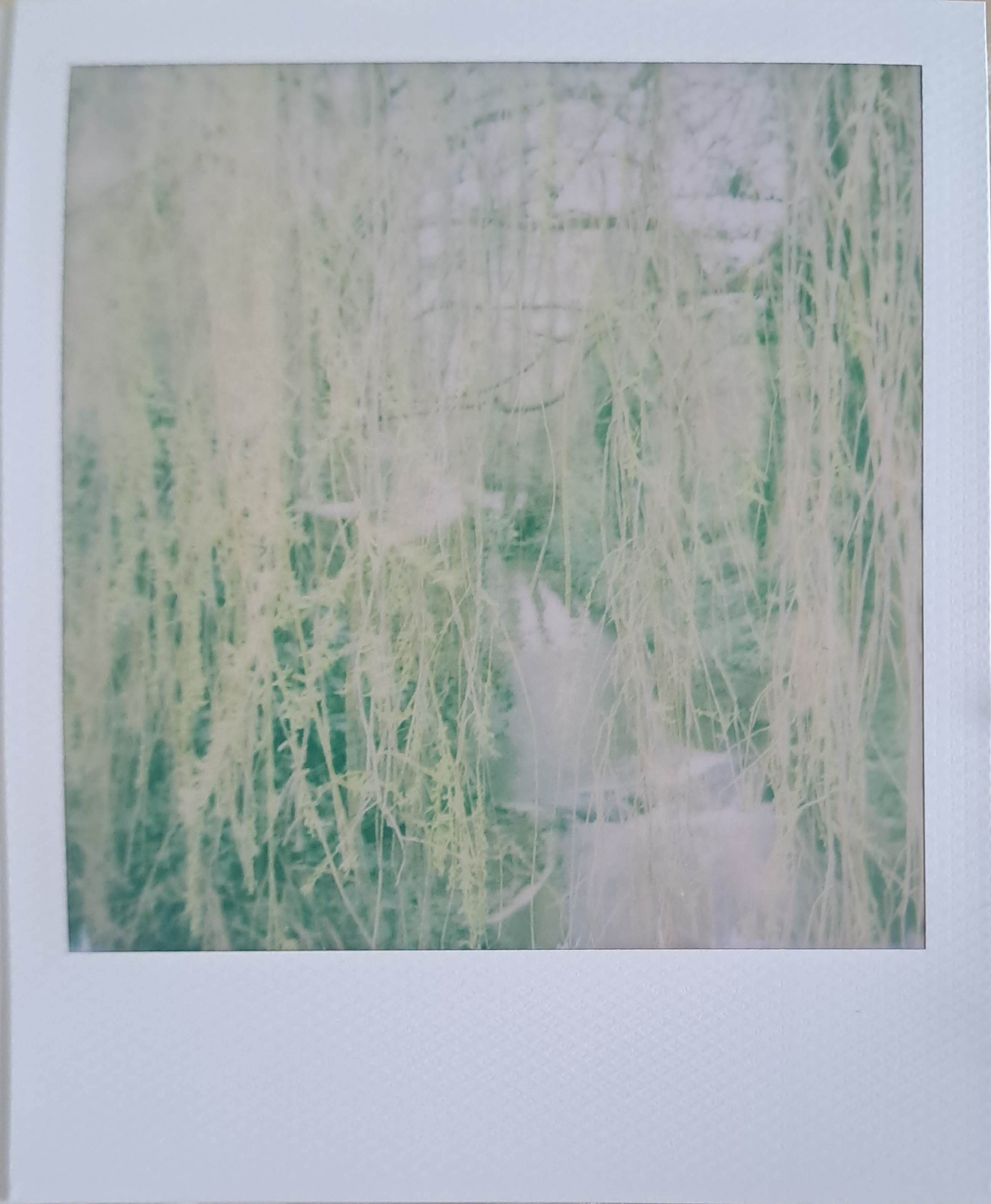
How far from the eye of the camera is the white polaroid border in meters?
0.97

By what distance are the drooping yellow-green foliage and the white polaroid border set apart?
3 centimetres

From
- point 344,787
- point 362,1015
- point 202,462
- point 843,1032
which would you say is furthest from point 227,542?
point 843,1032

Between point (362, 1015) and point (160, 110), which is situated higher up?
point (160, 110)

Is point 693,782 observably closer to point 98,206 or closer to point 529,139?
point 529,139

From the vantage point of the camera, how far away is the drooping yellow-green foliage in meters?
0.98

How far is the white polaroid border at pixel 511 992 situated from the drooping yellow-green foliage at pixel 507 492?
3 centimetres

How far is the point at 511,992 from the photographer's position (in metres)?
0.97

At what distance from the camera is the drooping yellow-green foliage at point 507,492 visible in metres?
0.98

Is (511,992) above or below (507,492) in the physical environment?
below

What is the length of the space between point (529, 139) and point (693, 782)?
0.68 m

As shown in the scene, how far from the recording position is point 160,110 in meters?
0.99

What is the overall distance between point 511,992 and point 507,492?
20.0 inches

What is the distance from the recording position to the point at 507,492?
0.98 meters

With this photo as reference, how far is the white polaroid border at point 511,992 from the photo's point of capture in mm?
966
